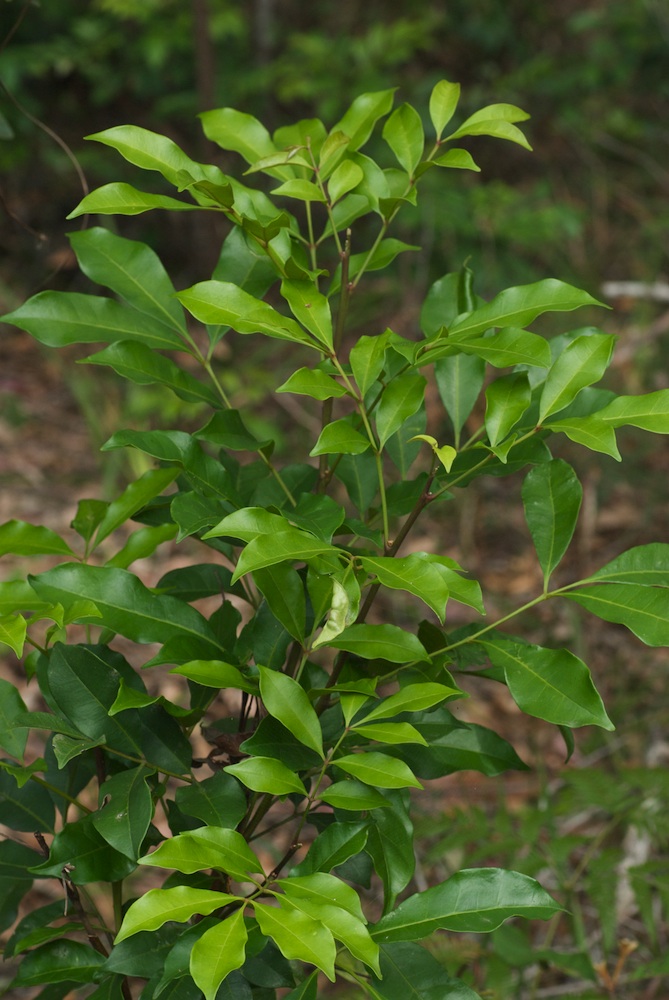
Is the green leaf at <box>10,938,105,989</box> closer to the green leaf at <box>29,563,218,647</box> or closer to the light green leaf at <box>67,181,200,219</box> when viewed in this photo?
the green leaf at <box>29,563,218,647</box>

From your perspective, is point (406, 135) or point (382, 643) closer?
point (382, 643)

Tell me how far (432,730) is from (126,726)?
0.74 ft

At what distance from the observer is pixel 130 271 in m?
0.80

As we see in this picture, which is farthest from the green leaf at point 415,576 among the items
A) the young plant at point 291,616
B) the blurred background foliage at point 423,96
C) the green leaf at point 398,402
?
the blurred background foliage at point 423,96

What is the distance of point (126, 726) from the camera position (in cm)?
72

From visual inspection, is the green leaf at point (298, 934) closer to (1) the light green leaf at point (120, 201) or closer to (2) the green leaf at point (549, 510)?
(2) the green leaf at point (549, 510)

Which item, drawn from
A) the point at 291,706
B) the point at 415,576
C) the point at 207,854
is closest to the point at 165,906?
the point at 207,854

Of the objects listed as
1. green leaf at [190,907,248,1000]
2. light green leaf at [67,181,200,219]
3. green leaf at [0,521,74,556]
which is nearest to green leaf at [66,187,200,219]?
light green leaf at [67,181,200,219]

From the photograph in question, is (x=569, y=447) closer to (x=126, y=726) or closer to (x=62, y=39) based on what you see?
(x=126, y=726)

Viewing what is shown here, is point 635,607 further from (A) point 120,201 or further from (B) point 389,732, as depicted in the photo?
(A) point 120,201

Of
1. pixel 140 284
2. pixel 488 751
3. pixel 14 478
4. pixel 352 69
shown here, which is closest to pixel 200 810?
pixel 488 751

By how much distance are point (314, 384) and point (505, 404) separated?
140 mm

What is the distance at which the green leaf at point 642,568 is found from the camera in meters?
0.67

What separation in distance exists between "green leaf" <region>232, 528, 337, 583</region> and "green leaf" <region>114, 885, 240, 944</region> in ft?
0.61
